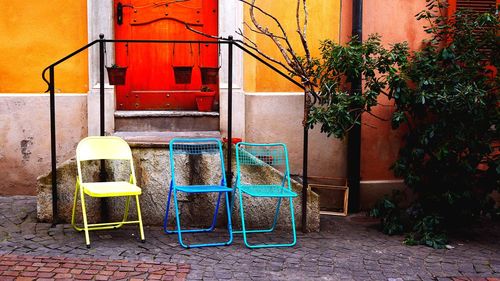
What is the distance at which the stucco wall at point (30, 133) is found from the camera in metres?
7.25

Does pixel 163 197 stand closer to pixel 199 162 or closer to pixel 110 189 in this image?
pixel 199 162

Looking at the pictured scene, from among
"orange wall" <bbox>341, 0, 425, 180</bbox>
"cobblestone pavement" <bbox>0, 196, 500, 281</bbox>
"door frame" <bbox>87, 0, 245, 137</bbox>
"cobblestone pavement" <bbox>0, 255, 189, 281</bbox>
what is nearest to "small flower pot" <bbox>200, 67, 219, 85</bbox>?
"door frame" <bbox>87, 0, 245, 137</bbox>

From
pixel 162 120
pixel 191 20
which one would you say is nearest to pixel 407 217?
pixel 162 120

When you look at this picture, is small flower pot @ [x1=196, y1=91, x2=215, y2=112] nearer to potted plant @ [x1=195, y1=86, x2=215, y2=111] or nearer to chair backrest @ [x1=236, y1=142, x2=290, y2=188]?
potted plant @ [x1=195, y1=86, x2=215, y2=111]

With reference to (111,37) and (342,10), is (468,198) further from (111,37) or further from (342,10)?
(111,37)

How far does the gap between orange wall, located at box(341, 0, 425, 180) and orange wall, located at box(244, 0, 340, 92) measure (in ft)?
0.56

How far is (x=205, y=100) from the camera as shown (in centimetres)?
746

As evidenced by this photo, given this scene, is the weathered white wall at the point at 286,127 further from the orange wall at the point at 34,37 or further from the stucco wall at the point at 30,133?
the orange wall at the point at 34,37

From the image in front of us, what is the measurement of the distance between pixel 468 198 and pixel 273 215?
6.89 ft

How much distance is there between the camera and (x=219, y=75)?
293 inches

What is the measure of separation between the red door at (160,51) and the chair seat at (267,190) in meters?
1.92

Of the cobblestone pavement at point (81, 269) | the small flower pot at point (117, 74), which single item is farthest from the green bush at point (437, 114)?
the cobblestone pavement at point (81, 269)

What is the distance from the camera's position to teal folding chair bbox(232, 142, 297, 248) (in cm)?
589

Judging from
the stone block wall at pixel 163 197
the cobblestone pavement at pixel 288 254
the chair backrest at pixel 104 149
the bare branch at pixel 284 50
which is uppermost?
the bare branch at pixel 284 50
